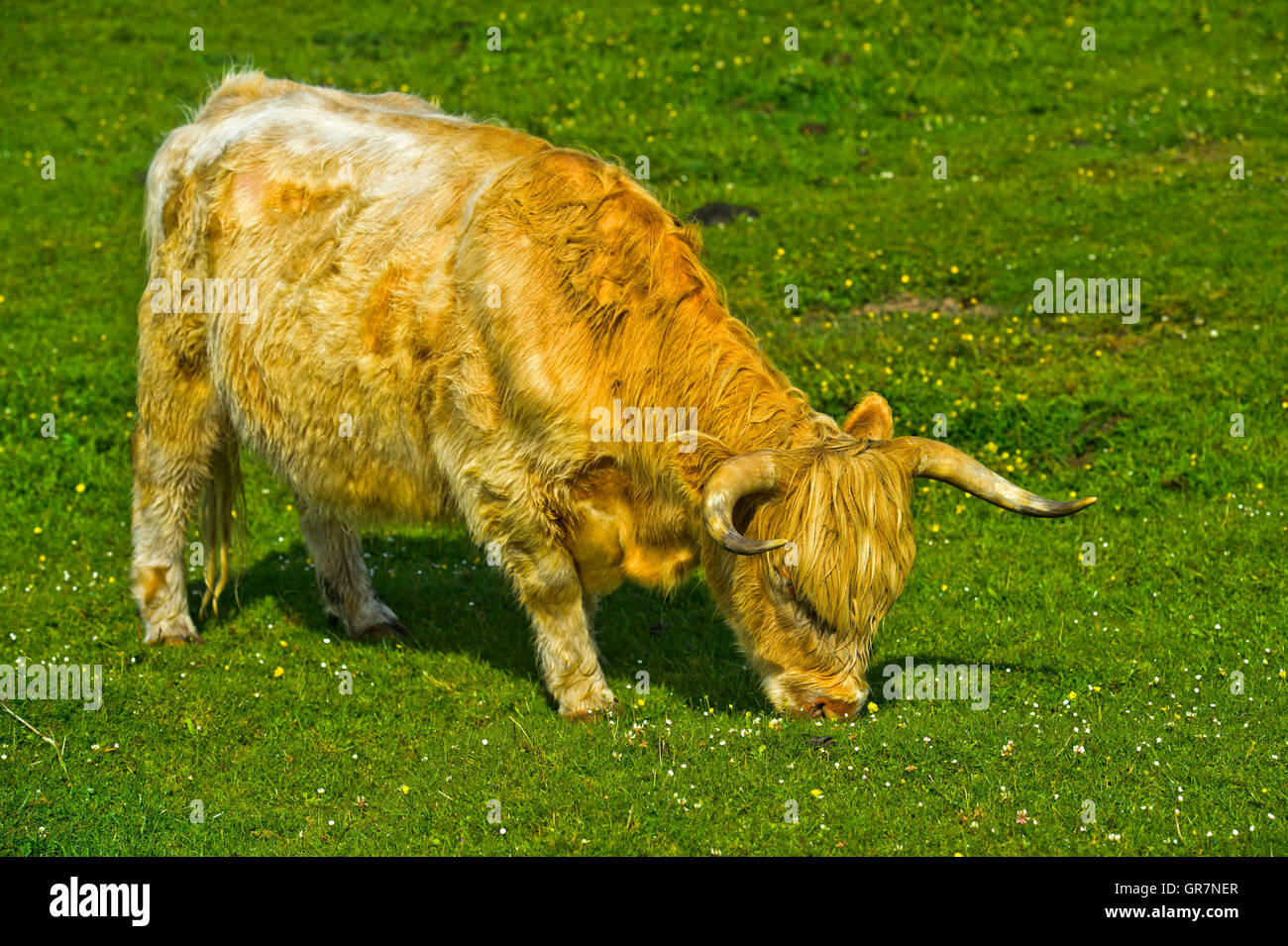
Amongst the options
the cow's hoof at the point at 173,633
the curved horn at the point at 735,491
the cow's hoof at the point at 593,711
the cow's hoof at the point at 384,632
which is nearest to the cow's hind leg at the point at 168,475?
the cow's hoof at the point at 173,633

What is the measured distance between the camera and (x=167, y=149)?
31.8 feet

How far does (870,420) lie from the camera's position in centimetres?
729

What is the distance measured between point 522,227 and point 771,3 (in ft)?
50.3

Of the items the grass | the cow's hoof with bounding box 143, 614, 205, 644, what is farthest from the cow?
the grass

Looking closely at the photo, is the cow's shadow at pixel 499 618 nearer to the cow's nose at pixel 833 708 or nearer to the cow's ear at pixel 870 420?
the cow's nose at pixel 833 708

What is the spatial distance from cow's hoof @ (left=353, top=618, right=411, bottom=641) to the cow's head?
333 centimetres

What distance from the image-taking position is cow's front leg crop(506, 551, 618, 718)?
25.2 ft

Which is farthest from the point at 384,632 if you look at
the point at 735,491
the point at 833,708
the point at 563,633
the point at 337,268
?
the point at 735,491

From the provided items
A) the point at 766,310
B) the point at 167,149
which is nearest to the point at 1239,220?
the point at 766,310

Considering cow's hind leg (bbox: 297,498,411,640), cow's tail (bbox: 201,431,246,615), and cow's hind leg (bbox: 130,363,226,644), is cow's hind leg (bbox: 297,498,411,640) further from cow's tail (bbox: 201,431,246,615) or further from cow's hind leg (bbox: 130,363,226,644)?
cow's hind leg (bbox: 130,363,226,644)

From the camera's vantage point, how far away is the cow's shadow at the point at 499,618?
836 centimetres

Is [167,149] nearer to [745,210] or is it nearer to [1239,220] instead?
[745,210]

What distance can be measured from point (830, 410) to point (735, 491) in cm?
572

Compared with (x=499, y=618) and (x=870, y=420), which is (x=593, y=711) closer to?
(x=499, y=618)
